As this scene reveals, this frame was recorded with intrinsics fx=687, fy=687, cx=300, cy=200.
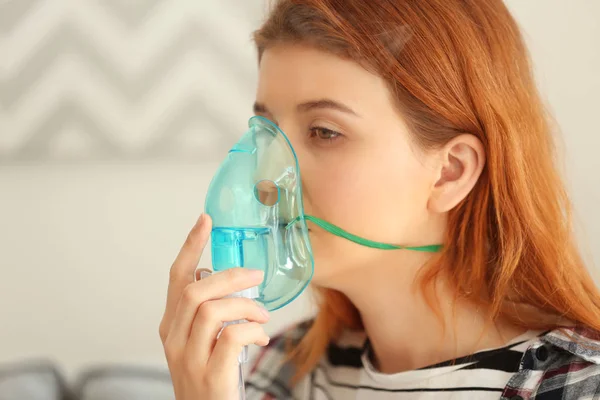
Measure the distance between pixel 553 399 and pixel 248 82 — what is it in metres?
1.18

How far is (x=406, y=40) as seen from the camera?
1.17 metres

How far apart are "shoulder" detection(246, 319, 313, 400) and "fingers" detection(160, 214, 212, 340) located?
420mm

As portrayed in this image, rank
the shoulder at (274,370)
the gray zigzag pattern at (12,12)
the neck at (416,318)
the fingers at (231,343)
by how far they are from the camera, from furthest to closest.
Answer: the gray zigzag pattern at (12,12), the shoulder at (274,370), the neck at (416,318), the fingers at (231,343)

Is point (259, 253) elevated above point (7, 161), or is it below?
below

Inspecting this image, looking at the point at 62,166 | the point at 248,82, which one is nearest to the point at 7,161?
the point at 62,166

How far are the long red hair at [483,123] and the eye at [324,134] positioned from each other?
0.13 metres

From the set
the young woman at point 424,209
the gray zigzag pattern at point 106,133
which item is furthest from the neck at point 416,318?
the gray zigzag pattern at point 106,133

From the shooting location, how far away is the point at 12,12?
182cm

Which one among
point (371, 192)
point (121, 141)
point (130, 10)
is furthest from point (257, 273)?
point (130, 10)

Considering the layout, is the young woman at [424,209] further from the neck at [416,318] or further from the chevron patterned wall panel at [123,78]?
the chevron patterned wall panel at [123,78]

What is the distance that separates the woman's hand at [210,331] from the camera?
1.04m

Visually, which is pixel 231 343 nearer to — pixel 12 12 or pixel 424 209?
pixel 424 209

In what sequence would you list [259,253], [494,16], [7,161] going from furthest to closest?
[7,161] → [494,16] → [259,253]

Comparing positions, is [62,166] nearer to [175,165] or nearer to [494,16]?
[175,165]
